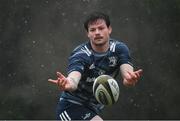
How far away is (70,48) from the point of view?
11.0 metres

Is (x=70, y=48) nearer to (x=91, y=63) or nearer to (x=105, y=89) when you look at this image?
(x=91, y=63)

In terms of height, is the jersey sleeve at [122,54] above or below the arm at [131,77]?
above

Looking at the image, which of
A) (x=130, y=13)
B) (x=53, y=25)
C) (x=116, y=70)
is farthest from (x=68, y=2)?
(x=116, y=70)

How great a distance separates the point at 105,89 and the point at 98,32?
587 millimetres

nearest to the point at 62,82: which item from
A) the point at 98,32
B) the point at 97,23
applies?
the point at 98,32

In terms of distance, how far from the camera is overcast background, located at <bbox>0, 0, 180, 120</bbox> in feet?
35.6

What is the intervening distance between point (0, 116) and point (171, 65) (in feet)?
11.9

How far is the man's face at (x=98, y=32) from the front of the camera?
5137 mm

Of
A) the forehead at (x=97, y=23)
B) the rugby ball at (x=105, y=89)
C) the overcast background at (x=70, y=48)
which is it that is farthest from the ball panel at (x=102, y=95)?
the overcast background at (x=70, y=48)

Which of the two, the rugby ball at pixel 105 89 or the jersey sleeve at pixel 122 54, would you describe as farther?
the jersey sleeve at pixel 122 54

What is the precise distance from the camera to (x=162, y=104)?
10906 mm

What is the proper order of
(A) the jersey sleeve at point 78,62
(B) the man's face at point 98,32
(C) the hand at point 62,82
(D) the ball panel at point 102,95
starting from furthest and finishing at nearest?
(B) the man's face at point 98,32 → (A) the jersey sleeve at point 78,62 → (D) the ball panel at point 102,95 → (C) the hand at point 62,82

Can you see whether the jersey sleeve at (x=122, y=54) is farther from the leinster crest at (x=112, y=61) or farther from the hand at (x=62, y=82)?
the hand at (x=62, y=82)

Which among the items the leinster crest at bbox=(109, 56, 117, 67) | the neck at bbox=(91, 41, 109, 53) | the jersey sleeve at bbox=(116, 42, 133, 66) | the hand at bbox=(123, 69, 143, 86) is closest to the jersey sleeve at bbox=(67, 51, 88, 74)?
the neck at bbox=(91, 41, 109, 53)
